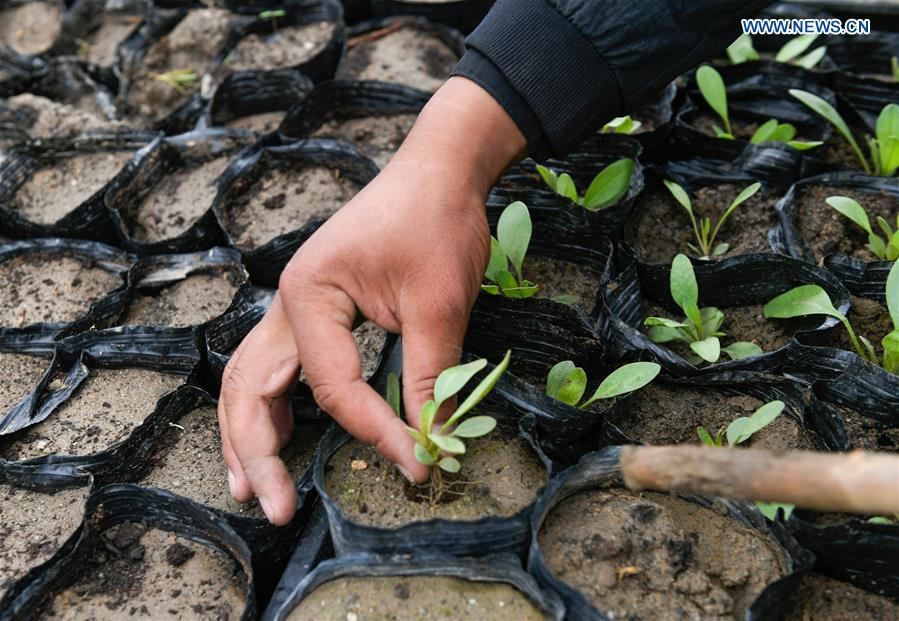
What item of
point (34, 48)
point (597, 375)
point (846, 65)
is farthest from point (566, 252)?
point (34, 48)

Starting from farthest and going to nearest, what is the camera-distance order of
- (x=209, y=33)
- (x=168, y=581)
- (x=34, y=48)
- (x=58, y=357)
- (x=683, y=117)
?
(x=34, y=48), (x=209, y=33), (x=683, y=117), (x=58, y=357), (x=168, y=581)

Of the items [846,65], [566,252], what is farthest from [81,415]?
[846,65]

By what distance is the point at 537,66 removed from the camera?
4.66ft

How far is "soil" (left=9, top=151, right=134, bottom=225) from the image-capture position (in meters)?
2.23

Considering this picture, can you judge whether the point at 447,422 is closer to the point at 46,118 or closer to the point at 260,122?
the point at 260,122

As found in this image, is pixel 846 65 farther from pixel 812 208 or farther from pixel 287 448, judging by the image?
pixel 287 448

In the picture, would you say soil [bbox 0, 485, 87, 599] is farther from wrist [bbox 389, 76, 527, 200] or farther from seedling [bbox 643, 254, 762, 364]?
seedling [bbox 643, 254, 762, 364]

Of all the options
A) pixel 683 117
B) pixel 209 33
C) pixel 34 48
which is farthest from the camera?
pixel 34 48

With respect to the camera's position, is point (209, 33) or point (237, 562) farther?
point (209, 33)

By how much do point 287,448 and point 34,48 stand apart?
243 centimetres

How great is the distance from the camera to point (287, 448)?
1.57 meters

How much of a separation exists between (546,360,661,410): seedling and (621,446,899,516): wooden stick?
466mm

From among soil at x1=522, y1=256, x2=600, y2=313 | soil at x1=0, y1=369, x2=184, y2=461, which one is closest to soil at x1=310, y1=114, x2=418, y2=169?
soil at x1=522, y1=256, x2=600, y2=313

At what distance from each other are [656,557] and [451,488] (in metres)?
0.33
